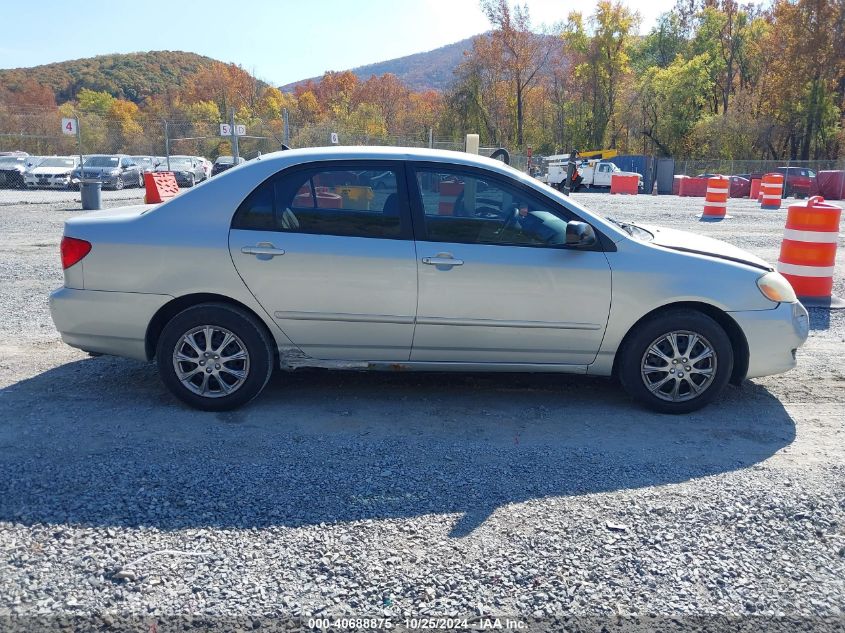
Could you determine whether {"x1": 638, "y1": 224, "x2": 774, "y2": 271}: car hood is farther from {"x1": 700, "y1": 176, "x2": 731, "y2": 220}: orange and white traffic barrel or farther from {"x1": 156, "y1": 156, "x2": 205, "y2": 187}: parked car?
{"x1": 156, "y1": 156, "x2": 205, "y2": 187}: parked car

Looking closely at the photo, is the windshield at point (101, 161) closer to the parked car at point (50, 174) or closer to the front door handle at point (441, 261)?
the parked car at point (50, 174)

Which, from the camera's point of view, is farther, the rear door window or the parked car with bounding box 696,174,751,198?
the parked car with bounding box 696,174,751,198

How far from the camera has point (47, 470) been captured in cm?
389

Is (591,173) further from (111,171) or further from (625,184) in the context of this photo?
(111,171)

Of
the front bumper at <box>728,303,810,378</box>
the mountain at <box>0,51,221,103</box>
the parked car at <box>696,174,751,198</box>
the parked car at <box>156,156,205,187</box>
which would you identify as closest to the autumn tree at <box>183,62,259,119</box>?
the mountain at <box>0,51,221,103</box>

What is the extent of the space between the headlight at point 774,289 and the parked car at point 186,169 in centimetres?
2744

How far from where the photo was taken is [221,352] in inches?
187

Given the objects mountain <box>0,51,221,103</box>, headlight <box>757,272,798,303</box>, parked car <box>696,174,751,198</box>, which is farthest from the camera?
mountain <box>0,51,221,103</box>

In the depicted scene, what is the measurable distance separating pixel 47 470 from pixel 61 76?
152 meters

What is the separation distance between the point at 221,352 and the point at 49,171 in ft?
92.7

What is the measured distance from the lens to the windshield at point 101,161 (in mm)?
29547

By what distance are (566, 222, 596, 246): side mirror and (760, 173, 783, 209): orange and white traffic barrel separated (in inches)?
893

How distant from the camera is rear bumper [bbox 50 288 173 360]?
4.75 m

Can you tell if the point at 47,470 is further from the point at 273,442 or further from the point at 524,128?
the point at 524,128
